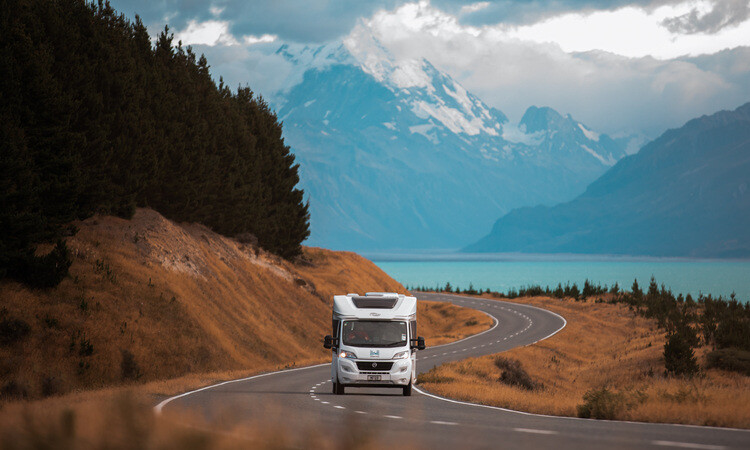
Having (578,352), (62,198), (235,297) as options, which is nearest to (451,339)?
(578,352)

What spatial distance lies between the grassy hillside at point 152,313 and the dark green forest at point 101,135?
1.63 meters

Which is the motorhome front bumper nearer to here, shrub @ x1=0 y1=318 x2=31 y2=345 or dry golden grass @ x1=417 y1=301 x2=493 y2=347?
shrub @ x1=0 y1=318 x2=31 y2=345

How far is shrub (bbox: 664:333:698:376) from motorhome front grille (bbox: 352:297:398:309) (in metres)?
21.4

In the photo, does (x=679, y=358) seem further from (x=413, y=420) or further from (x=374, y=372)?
(x=413, y=420)

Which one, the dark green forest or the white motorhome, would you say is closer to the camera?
the white motorhome

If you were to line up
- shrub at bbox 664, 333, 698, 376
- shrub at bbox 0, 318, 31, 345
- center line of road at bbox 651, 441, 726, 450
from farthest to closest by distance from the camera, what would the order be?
1. shrub at bbox 664, 333, 698, 376
2. shrub at bbox 0, 318, 31, 345
3. center line of road at bbox 651, 441, 726, 450

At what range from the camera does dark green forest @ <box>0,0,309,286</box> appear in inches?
1249

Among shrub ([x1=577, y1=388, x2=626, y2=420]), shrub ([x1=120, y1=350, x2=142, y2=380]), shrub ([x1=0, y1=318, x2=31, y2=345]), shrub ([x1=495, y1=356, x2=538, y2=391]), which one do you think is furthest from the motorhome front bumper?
shrub ([x1=0, y1=318, x2=31, y2=345])

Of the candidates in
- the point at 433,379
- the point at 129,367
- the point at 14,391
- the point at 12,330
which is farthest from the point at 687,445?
the point at 12,330

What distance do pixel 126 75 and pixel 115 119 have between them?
8.27 feet

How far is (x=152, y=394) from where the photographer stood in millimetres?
24469

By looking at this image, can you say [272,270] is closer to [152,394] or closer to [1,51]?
[1,51]

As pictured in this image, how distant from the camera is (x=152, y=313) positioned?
124 feet

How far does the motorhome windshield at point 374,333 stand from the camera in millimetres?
24828
